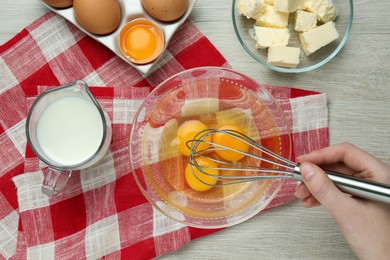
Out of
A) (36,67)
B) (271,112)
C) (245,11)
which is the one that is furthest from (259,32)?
(36,67)

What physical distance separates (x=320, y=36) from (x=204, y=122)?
0.89ft

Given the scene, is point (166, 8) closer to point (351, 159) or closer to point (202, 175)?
point (202, 175)

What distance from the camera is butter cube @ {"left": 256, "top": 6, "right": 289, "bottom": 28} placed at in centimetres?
99

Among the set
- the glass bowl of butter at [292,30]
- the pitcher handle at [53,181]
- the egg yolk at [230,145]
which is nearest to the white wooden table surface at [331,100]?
the glass bowl of butter at [292,30]

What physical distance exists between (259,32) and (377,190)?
0.38 meters

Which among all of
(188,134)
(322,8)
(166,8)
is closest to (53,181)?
(188,134)

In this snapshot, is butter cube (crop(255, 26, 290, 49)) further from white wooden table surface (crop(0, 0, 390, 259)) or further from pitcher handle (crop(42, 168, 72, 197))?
pitcher handle (crop(42, 168, 72, 197))

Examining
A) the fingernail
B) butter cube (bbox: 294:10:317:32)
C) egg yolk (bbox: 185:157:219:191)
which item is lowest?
egg yolk (bbox: 185:157:219:191)

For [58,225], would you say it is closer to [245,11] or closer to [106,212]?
[106,212]

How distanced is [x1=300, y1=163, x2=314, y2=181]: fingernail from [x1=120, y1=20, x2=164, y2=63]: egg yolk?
0.36 m

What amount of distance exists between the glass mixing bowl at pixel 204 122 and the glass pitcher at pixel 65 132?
0.08 m

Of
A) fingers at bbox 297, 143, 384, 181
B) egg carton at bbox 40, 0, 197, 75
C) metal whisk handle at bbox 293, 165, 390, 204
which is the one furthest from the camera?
egg carton at bbox 40, 0, 197, 75

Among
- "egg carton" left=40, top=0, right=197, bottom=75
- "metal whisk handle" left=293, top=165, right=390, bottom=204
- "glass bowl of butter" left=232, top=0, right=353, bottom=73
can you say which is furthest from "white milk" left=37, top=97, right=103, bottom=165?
"metal whisk handle" left=293, top=165, right=390, bottom=204

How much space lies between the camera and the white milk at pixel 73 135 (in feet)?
3.13
